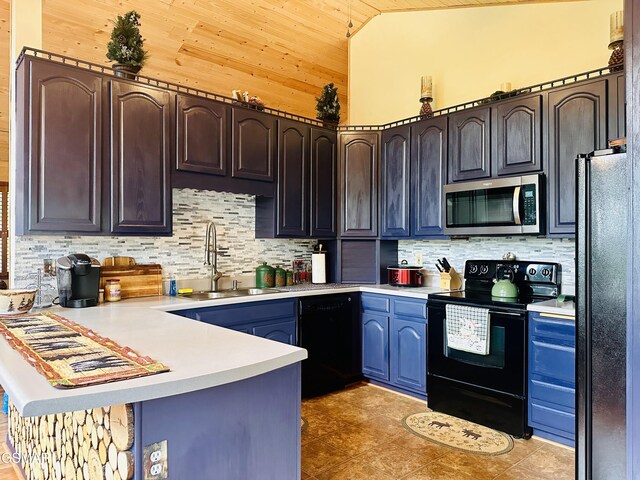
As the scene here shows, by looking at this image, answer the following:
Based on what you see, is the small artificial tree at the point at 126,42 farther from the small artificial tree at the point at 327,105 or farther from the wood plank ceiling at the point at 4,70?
the small artificial tree at the point at 327,105

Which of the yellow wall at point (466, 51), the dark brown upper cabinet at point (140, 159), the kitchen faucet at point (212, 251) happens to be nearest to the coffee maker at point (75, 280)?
the dark brown upper cabinet at point (140, 159)

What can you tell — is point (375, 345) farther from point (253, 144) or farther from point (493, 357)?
point (253, 144)

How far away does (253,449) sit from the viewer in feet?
4.57

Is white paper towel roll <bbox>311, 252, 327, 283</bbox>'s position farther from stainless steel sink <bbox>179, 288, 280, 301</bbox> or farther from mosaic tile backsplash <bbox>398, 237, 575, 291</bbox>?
mosaic tile backsplash <bbox>398, 237, 575, 291</bbox>

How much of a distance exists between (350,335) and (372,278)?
24.2 inches

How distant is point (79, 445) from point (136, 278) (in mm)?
1742

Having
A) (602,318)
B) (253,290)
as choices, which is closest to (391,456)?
(602,318)

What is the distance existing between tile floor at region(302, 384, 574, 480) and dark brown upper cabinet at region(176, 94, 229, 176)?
6.49 ft

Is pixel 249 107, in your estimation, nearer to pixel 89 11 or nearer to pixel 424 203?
pixel 89 11

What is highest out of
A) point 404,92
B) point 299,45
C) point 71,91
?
point 299,45

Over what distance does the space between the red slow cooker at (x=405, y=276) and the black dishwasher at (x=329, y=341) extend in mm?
397

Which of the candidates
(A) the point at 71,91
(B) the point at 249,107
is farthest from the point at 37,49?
(B) the point at 249,107

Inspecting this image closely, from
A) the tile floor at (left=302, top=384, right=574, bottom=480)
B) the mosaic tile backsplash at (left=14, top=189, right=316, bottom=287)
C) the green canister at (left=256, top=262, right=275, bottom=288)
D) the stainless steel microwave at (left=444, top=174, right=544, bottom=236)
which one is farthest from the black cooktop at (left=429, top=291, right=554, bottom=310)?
the mosaic tile backsplash at (left=14, top=189, right=316, bottom=287)

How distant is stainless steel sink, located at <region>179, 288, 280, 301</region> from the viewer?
3.29 m
